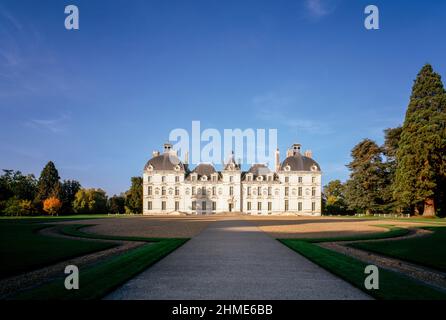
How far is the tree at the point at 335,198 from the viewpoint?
63.7m

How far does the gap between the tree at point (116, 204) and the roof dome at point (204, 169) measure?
1948cm

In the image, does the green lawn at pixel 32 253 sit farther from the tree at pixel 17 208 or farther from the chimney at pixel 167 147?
the chimney at pixel 167 147

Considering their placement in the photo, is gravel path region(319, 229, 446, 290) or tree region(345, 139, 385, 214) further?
tree region(345, 139, 385, 214)

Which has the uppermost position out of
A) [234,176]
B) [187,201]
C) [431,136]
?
[431,136]

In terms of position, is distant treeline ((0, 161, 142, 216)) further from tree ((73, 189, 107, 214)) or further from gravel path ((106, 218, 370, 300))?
gravel path ((106, 218, 370, 300))

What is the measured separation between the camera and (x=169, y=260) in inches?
403

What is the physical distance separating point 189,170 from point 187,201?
7.66 metres

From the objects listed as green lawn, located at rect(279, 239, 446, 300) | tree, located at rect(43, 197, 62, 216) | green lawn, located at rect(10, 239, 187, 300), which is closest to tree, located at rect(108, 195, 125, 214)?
tree, located at rect(43, 197, 62, 216)

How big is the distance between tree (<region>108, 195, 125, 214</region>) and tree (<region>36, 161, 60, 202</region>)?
36.8 ft

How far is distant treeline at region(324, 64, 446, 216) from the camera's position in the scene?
3919 centimetres
